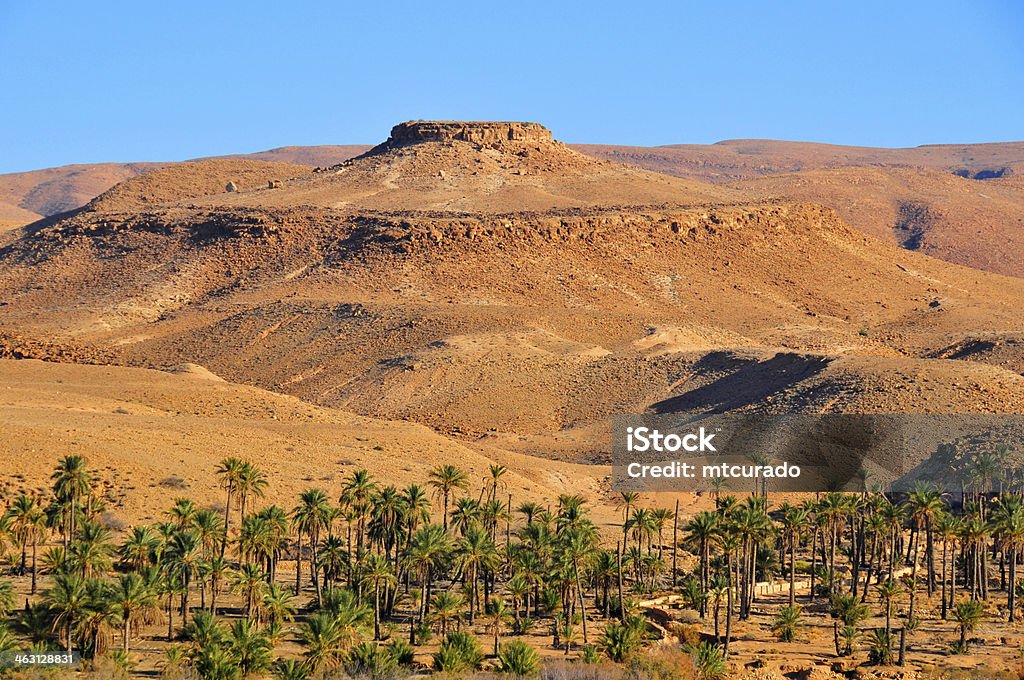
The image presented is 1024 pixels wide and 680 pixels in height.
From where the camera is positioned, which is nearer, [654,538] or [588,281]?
[654,538]

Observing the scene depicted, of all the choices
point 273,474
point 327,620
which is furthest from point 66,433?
point 327,620

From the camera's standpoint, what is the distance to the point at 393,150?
17125 cm

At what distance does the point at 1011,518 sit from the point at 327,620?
84.0 ft

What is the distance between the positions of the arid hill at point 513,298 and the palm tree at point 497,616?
1567 inches

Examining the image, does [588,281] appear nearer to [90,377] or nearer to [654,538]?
[90,377]

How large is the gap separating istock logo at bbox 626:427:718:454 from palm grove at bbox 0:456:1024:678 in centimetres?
2129

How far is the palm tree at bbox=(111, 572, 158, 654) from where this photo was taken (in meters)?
41.0

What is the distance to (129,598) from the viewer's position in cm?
4103

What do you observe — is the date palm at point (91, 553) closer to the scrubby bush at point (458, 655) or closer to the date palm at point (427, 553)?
the date palm at point (427, 553)

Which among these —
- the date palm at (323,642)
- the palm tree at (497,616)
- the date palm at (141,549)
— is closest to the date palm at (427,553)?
the palm tree at (497,616)

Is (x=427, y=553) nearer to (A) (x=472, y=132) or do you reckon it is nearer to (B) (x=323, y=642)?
(B) (x=323, y=642)

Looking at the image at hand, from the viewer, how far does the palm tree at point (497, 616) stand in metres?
46.0
